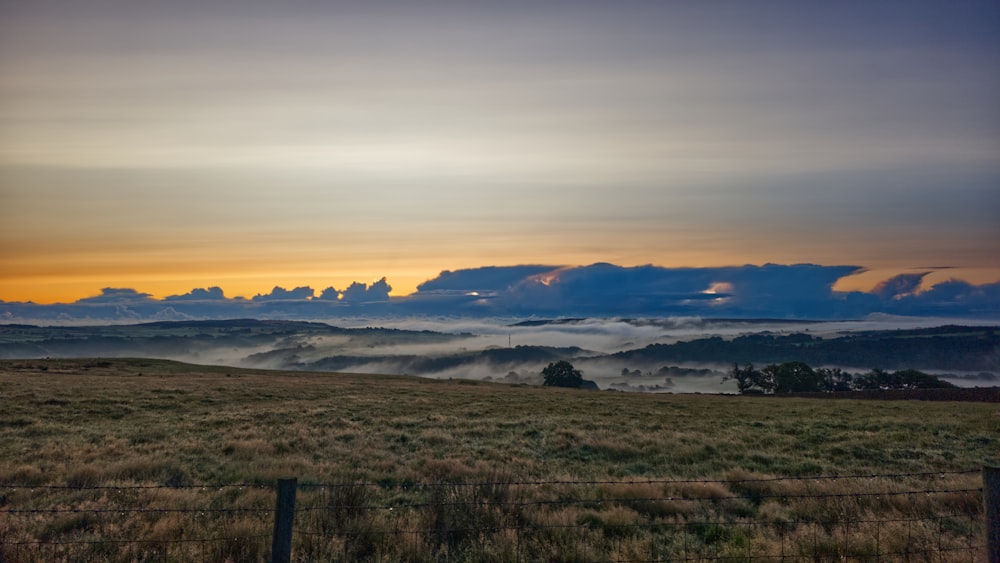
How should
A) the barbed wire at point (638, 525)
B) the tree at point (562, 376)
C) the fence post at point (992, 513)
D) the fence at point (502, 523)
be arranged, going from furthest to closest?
the tree at point (562, 376), the barbed wire at point (638, 525), the fence at point (502, 523), the fence post at point (992, 513)

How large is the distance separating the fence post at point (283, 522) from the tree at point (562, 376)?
318 feet

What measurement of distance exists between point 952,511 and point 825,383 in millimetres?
100886

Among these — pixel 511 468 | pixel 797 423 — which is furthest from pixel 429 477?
pixel 797 423

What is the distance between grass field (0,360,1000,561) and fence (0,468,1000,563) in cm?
5

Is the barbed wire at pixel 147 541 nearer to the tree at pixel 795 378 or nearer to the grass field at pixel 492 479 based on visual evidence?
the grass field at pixel 492 479

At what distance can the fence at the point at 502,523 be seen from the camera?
30.0ft

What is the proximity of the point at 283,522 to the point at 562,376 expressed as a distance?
9912 centimetres

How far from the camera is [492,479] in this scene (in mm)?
13945

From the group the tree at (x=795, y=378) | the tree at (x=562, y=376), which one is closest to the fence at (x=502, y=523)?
the tree at (x=795, y=378)

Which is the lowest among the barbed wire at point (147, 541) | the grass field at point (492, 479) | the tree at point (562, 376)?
the tree at point (562, 376)

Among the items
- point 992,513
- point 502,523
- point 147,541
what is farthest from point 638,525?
point 147,541

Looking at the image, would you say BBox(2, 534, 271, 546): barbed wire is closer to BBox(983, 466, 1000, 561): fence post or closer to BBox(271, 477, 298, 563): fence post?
BBox(271, 477, 298, 563): fence post

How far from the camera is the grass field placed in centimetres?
974

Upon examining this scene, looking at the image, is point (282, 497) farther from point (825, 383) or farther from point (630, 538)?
point (825, 383)
